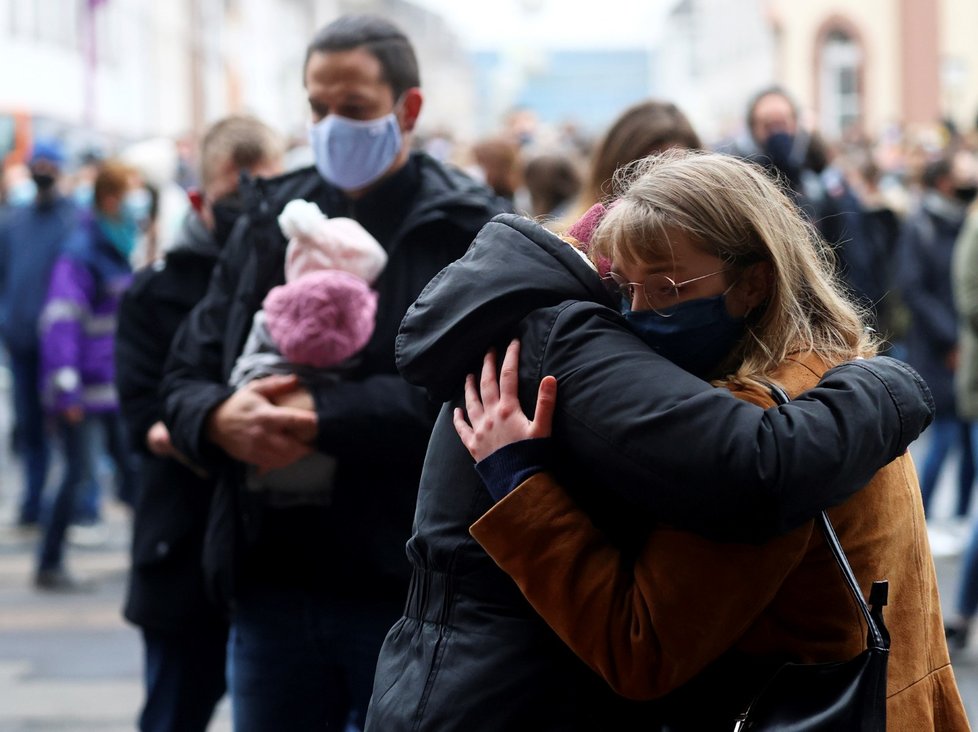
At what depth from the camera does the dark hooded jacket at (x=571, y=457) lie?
1874 mm

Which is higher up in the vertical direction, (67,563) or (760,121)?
(760,121)

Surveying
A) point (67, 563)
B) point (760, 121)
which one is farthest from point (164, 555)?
point (67, 563)

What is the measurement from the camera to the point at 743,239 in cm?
207

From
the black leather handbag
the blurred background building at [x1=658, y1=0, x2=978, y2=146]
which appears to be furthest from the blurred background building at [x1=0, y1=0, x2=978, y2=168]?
the black leather handbag

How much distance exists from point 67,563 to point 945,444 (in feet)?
16.1

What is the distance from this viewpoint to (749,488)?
1.85 meters

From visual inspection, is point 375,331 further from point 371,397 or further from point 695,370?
point 695,370

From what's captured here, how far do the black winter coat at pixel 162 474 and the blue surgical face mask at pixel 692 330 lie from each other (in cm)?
201

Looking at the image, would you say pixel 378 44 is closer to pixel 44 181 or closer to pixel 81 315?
pixel 81 315

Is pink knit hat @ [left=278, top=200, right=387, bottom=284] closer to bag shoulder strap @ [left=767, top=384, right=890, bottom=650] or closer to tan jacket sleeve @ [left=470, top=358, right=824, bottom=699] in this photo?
tan jacket sleeve @ [left=470, top=358, right=824, bottom=699]

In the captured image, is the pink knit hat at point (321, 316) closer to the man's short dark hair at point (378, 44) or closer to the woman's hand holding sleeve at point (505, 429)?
the man's short dark hair at point (378, 44)

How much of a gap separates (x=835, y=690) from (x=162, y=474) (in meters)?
2.39

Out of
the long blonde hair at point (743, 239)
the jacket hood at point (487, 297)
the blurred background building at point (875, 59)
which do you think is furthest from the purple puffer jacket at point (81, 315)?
the blurred background building at point (875, 59)

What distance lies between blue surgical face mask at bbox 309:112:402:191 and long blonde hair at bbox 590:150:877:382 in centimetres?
123
